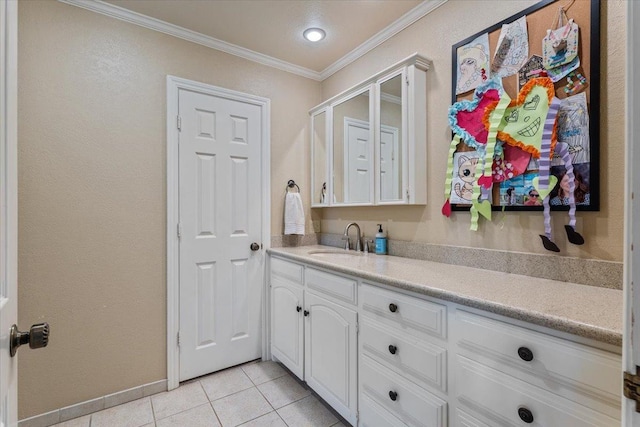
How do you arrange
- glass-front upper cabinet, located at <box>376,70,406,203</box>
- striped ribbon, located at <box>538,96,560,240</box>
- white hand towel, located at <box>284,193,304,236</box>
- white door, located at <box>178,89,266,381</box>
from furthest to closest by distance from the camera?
1. white hand towel, located at <box>284,193,304,236</box>
2. white door, located at <box>178,89,266,381</box>
3. glass-front upper cabinet, located at <box>376,70,406,203</box>
4. striped ribbon, located at <box>538,96,560,240</box>

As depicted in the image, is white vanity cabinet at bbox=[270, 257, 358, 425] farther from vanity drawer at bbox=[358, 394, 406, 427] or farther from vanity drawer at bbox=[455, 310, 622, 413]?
vanity drawer at bbox=[455, 310, 622, 413]

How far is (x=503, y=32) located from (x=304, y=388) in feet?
7.86

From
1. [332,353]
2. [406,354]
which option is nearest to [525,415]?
[406,354]

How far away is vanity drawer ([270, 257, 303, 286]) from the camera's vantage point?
2.07 m

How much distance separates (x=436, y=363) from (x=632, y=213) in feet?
3.15

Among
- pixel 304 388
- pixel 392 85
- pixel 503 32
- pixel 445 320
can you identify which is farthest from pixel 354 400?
pixel 503 32

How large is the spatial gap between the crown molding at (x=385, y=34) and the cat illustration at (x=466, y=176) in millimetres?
966

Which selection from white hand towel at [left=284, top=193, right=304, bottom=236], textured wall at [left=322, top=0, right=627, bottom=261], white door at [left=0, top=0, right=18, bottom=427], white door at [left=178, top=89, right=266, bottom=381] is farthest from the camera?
white hand towel at [left=284, top=193, right=304, bottom=236]

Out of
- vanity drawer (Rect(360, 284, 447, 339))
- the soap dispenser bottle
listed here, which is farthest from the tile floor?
the soap dispenser bottle

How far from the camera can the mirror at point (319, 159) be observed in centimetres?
262

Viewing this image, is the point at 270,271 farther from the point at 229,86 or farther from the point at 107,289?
the point at 229,86

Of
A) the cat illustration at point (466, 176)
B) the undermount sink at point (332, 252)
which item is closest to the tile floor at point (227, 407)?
the undermount sink at point (332, 252)

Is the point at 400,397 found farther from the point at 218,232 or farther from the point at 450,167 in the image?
the point at 218,232

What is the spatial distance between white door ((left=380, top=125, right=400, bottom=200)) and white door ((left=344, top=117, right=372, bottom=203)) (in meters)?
0.12
